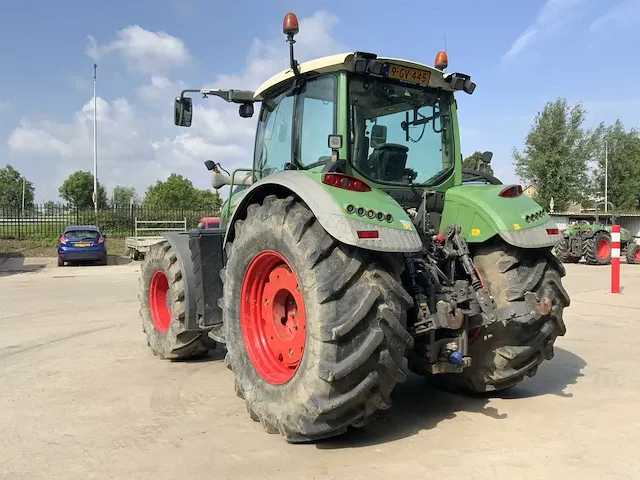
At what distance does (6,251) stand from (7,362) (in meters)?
20.1

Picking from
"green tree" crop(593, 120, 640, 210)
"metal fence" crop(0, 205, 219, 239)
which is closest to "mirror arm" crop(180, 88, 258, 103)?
"metal fence" crop(0, 205, 219, 239)

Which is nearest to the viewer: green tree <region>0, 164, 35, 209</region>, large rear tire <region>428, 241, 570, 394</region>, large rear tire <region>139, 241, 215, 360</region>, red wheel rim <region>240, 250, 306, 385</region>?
red wheel rim <region>240, 250, 306, 385</region>

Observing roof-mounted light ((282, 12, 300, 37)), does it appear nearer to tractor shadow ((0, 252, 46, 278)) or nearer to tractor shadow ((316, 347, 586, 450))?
tractor shadow ((316, 347, 586, 450))

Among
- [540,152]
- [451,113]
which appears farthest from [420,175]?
[540,152]

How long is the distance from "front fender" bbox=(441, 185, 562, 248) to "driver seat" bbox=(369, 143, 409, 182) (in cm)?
48

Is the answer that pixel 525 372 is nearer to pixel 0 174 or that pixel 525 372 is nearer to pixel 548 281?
pixel 548 281

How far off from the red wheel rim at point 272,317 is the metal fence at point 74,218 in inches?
955

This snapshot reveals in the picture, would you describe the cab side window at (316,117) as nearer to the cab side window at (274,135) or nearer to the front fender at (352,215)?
the cab side window at (274,135)

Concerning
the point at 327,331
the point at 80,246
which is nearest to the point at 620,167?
the point at 80,246

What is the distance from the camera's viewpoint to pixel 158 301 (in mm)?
6312

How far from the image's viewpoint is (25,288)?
520 inches

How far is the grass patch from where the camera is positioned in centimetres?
2317

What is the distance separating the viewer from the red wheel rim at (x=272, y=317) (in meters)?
3.84

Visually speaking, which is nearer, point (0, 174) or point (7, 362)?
point (7, 362)
